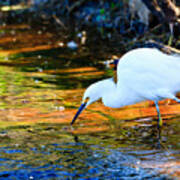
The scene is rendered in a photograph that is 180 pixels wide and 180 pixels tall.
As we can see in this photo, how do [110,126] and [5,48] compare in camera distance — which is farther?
[5,48]

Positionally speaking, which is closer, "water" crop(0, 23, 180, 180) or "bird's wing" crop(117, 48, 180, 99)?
"water" crop(0, 23, 180, 180)

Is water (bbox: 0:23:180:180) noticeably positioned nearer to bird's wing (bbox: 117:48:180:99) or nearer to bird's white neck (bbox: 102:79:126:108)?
bird's white neck (bbox: 102:79:126:108)

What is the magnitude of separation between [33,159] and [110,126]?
4.07 ft

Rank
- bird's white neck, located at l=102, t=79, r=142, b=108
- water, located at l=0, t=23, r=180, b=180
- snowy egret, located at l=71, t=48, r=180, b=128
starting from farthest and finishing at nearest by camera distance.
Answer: bird's white neck, located at l=102, t=79, r=142, b=108 → snowy egret, located at l=71, t=48, r=180, b=128 → water, located at l=0, t=23, r=180, b=180

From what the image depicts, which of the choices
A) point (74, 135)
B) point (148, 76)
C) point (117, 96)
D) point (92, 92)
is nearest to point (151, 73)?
point (148, 76)

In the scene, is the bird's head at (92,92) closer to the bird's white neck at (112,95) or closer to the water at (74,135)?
the bird's white neck at (112,95)

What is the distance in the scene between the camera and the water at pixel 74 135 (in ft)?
13.3

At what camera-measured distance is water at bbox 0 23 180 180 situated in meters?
4.07

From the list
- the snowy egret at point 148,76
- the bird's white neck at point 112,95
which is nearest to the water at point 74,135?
the bird's white neck at point 112,95

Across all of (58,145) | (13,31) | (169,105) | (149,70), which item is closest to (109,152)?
(58,145)

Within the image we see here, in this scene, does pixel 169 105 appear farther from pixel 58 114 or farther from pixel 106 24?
pixel 106 24

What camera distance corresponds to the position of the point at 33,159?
14.1ft

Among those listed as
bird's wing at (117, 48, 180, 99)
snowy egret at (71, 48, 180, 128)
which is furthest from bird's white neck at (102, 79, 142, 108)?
bird's wing at (117, 48, 180, 99)

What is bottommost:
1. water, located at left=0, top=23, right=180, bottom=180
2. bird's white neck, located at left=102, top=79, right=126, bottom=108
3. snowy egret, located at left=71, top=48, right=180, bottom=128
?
water, located at left=0, top=23, right=180, bottom=180
